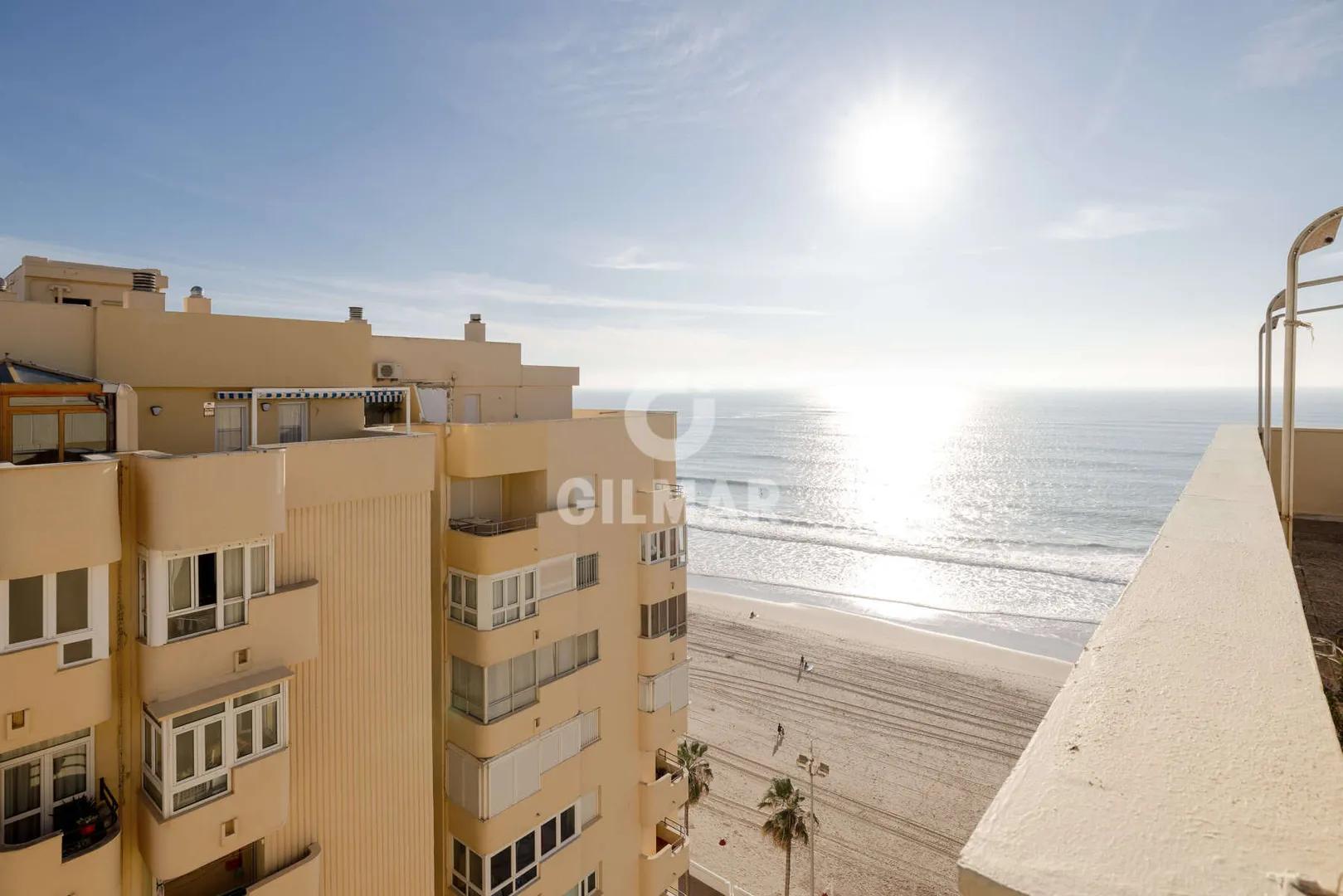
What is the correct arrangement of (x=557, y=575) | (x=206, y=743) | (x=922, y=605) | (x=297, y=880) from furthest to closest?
(x=922, y=605) < (x=557, y=575) < (x=297, y=880) < (x=206, y=743)

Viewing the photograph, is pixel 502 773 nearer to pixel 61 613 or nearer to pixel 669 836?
pixel 669 836

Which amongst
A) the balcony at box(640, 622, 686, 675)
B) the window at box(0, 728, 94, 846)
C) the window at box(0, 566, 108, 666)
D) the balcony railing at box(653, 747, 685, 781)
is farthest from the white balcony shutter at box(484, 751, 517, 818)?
the window at box(0, 566, 108, 666)

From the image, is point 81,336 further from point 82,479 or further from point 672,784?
point 672,784

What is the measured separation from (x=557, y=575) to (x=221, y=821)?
6.17m

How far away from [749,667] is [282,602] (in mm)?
31196

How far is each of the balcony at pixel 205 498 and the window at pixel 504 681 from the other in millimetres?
4971

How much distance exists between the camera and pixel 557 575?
41.5 ft

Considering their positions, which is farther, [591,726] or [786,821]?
[786,821]

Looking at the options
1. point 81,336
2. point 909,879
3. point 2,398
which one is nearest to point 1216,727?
point 2,398

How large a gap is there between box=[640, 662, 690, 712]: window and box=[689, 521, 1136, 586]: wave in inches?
1882

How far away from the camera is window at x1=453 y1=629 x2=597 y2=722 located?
11.5 metres

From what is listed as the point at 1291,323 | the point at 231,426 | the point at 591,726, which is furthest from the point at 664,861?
the point at 1291,323

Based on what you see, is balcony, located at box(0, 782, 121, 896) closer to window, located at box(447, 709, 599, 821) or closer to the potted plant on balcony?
the potted plant on balcony

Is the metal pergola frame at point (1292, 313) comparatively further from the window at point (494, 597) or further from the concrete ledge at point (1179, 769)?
the window at point (494, 597)
